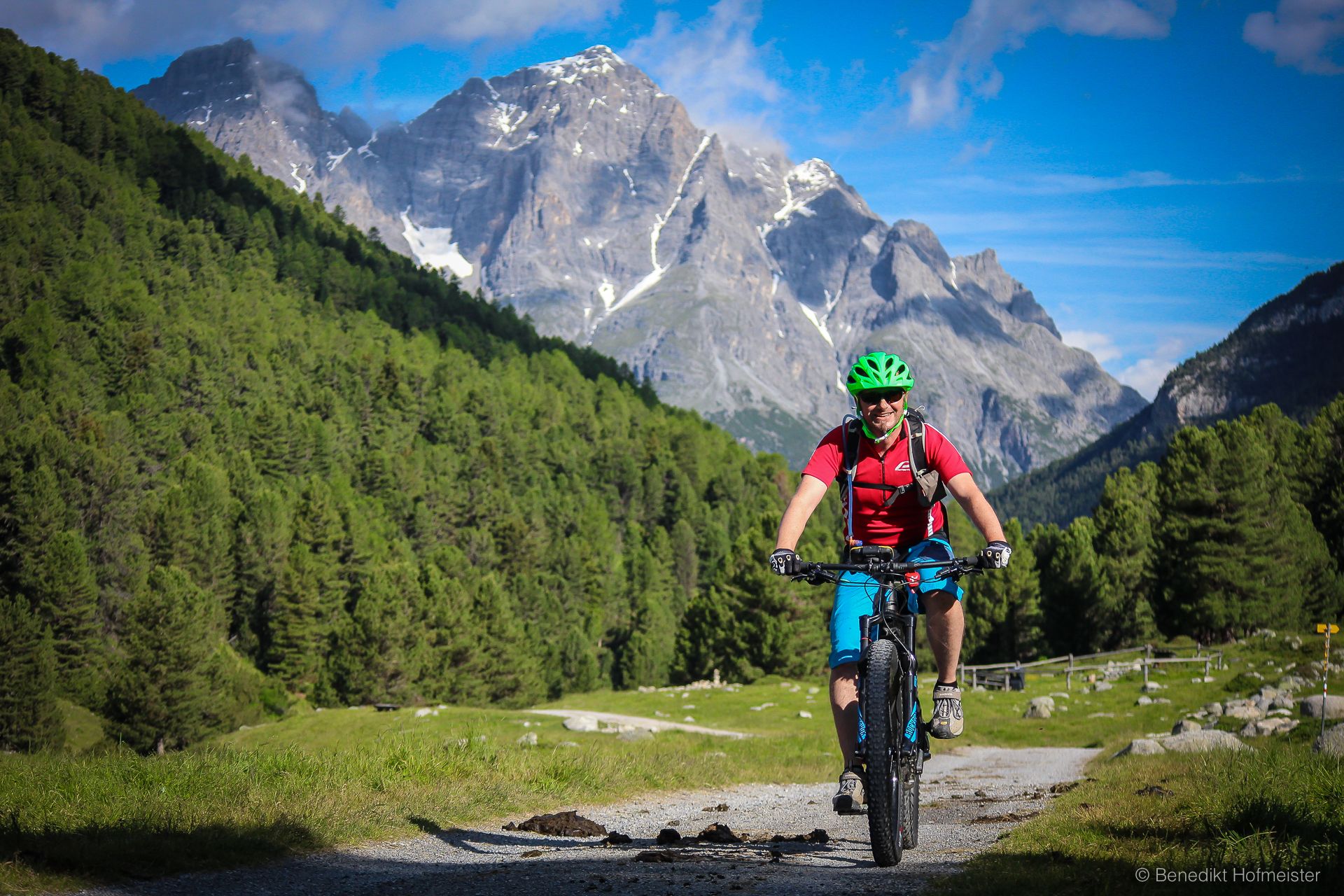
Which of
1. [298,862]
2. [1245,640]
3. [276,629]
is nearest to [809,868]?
[298,862]

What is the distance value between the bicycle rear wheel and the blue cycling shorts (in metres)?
0.23

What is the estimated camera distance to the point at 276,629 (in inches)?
3019

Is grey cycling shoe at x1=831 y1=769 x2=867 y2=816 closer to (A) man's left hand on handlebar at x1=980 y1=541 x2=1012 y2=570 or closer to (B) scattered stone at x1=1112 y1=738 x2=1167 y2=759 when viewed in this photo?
(A) man's left hand on handlebar at x1=980 y1=541 x2=1012 y2=570

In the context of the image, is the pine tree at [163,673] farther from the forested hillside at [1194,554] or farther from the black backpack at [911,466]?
the black backpack at [911,466]

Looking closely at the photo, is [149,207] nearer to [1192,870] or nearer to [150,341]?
[150,341]

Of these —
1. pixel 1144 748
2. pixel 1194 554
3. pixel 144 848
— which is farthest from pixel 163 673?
pixel 1194 554

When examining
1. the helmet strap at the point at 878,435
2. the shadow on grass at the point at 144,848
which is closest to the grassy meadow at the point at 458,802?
the shadow on grass at the point at 144,848

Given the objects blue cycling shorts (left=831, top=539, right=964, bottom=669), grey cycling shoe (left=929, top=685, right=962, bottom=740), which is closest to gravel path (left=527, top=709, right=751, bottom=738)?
grey cycling shoe (left=929, top=685, right=962, bottom=740)

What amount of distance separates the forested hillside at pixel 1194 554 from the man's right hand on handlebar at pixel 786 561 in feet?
208

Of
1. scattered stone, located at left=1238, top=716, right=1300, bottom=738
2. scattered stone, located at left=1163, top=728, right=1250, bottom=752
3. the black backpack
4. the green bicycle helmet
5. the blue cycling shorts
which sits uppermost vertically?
the green bicycle helmet

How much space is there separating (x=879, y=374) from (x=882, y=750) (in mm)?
2627

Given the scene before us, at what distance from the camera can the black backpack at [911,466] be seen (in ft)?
25.3

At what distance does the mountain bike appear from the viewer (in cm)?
734

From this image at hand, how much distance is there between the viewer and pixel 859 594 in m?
7.81
